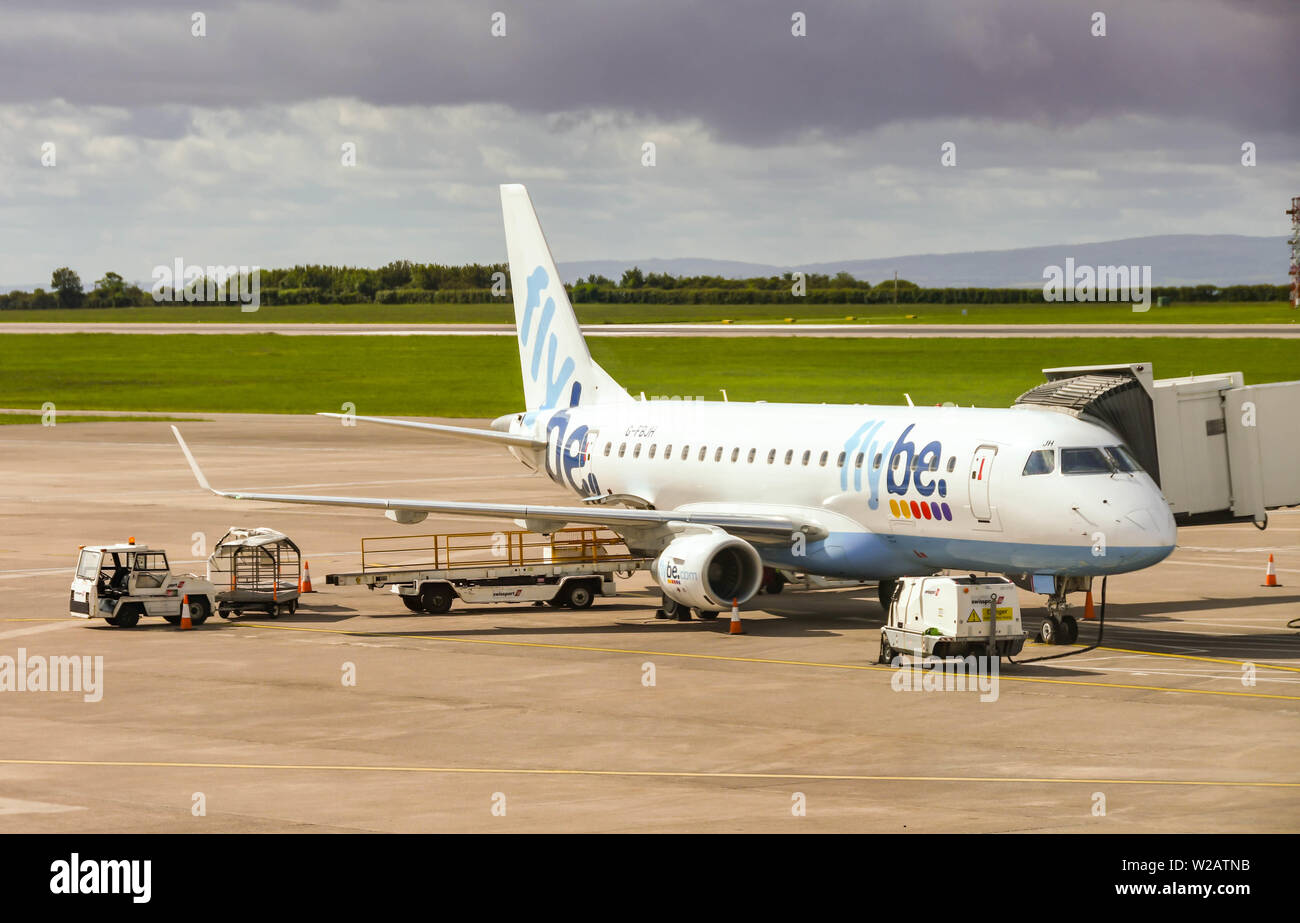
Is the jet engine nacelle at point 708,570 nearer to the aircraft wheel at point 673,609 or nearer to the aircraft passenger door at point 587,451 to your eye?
the aircraft wheel at point 673,609

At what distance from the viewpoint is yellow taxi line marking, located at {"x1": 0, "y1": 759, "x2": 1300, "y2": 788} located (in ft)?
76.4

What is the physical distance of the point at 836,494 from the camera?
38094mm

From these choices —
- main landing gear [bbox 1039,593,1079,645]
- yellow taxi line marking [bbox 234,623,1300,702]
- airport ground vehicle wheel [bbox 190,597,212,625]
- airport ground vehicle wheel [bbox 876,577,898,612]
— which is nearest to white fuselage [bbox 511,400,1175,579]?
main landing gear [bbox 1039,593,1079,645]

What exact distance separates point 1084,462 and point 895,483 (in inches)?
165

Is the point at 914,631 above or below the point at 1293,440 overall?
below

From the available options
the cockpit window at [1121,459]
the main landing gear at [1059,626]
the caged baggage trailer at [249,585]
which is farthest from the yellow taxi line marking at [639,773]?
the caged baggage trailer at [249,585]

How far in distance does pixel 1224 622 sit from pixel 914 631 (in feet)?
32.3

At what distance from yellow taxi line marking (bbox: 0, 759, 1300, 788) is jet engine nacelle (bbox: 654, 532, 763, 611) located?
1298cm

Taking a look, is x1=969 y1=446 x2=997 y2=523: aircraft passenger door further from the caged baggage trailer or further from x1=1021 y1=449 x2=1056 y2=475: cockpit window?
the caged baggage trailer

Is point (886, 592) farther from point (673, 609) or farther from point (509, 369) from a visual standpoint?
point (509, 369)

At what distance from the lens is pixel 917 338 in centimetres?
16650

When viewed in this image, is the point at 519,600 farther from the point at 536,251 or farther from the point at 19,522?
the point at 19,522

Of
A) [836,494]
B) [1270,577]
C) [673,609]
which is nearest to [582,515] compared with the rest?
[673,609]
